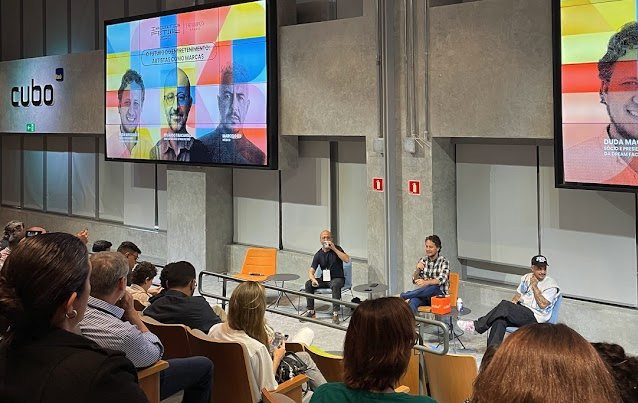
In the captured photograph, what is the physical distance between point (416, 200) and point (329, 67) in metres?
2.30

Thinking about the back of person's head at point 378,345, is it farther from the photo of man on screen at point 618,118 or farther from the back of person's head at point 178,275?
the photo of man on screen at point 618,118

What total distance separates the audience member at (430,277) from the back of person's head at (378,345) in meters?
6.37

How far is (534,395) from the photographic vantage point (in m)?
1.51

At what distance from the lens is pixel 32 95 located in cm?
1712

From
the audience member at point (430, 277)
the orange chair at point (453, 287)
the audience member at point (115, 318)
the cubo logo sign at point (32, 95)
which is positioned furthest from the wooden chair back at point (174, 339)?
the cubo logo sign at point (32, 95)

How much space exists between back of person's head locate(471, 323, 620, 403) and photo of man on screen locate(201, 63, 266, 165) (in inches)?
395

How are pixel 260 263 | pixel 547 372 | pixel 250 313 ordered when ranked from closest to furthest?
pixel 547 372
pixel 250 313
pixel 260 263

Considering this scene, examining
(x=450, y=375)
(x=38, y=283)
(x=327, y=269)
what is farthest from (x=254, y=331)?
(x=327, y=269)

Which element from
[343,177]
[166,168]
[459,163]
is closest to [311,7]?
[343,177]

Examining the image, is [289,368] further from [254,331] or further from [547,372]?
[547,372]

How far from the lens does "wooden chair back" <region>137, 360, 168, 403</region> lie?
12.9 feet

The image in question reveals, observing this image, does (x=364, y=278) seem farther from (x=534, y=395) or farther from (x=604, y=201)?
(x=534, y=395)

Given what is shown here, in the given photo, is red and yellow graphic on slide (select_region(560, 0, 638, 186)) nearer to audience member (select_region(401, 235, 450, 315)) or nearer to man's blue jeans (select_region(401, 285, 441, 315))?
audience member (select_region(401, 235, 450, 315))

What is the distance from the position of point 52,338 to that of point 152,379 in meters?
1.88
